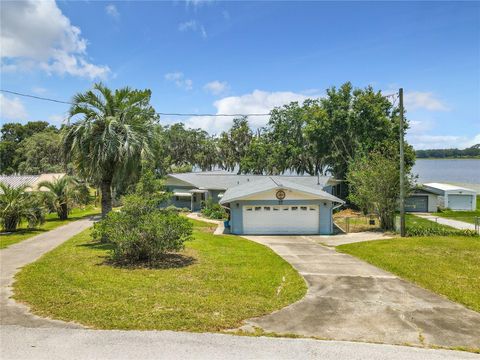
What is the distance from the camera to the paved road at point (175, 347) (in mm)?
5465

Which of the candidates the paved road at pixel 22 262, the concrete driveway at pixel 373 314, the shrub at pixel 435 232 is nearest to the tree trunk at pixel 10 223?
the paved road at pixel 22 262

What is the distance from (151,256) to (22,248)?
6410mm

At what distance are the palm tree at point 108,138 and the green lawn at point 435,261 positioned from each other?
10128 millimetres

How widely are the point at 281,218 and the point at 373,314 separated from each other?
14370mm

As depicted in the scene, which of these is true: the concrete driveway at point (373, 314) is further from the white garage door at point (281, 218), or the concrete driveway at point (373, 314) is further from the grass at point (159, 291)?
the white garage door at point (281, 218)

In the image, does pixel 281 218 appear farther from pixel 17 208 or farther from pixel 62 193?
pixel 62 193

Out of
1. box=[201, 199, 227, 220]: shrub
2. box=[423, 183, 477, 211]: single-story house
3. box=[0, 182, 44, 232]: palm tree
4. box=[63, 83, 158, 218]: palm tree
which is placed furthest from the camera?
box=[423, 183, 477, 211]: single-story house

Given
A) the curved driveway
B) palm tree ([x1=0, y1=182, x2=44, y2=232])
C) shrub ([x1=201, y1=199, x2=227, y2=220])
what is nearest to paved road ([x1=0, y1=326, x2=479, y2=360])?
the curved driveway

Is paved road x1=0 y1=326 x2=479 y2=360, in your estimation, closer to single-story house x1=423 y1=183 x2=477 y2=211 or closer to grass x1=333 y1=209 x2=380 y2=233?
grass x1=333 y1=209 x2=380 y2=233

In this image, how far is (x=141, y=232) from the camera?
37.0 feet

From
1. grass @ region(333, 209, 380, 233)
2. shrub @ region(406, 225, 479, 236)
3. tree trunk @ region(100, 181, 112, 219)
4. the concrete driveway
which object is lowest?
grass @ region(333, 209, 380, 233)

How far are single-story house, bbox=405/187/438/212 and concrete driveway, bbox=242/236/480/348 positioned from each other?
25.9 metres

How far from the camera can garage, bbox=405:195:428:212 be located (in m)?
34.2

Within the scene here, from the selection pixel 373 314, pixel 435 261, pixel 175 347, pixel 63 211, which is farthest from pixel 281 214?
pixel 63 211
